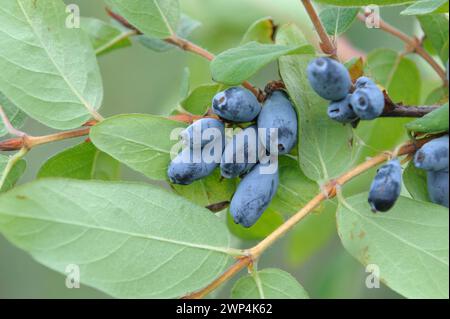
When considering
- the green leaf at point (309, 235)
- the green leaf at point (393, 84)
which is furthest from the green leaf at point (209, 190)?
the green leaf at point (309, 235)

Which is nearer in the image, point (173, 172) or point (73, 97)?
point (173, 172)

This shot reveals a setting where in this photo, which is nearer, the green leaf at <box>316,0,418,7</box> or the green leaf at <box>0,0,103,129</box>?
the green leaf at <box>316,0,418,7</box>

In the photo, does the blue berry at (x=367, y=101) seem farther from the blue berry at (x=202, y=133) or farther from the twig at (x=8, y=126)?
the twig at (x=8, y=126)

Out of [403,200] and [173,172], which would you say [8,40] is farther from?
[403,200]

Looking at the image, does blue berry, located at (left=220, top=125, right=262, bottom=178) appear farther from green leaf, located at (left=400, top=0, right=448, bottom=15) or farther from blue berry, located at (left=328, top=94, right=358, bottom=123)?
green leaf, located at (left=400, top=0, right=448, bottom=15)

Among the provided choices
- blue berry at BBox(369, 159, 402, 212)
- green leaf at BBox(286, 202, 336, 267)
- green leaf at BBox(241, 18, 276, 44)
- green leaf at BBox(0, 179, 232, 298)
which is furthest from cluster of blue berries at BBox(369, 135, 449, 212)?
green leaf at BBox(286, 202, 336, 267)

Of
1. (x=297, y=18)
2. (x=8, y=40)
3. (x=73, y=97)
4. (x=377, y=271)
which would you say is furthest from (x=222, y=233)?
(x=297, y=18)
